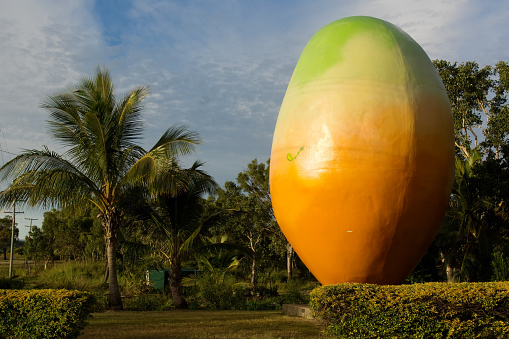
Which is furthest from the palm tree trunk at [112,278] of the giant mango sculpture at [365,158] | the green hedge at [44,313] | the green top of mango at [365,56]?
the green top of mango at [365,56]

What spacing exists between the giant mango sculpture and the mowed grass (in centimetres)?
120

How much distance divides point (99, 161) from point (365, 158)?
25.9ft

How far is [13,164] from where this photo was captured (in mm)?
11398

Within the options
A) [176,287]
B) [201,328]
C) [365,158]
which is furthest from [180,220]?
[365,158]

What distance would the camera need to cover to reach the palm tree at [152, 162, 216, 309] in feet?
50.8

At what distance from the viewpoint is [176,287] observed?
50.7 feet

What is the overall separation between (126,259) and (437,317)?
42.5ft

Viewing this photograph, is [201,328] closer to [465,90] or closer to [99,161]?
[99,161]

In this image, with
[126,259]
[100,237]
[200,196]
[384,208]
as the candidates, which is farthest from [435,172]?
[100,237]

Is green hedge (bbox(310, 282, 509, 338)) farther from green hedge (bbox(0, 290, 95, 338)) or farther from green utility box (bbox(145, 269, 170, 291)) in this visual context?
green utility box (bbox(145, 269, 170, 291))

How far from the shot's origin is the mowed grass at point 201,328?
323 inches

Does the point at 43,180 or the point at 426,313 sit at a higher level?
the point at 43,180

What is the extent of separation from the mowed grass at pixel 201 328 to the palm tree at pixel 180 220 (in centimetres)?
456

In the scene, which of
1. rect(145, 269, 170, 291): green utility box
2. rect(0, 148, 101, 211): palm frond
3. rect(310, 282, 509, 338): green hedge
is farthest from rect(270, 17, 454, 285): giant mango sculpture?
rect(145, 269, 170, 291): green utility box
